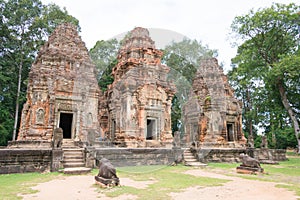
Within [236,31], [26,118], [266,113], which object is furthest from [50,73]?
[266,113]

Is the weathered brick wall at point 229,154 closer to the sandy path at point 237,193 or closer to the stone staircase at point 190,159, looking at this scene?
the stone staircase at point 190,159

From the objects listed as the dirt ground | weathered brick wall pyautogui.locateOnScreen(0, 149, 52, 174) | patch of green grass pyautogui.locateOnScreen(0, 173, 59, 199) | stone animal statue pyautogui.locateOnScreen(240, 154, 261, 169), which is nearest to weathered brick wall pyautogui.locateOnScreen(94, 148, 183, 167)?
weathered brick wall pyautogui.locateOnScreen(0, 149, 52, 174)

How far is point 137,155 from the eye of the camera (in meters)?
12.8

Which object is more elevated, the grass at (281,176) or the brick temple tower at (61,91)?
the brick temple tower at (61,91)

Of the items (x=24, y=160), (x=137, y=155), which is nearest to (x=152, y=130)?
(x=137, y=155)

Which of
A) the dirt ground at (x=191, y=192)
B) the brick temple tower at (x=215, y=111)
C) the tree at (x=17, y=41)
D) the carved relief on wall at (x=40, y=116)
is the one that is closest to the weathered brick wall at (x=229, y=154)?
the brick temple tower at (x=215, y=111)

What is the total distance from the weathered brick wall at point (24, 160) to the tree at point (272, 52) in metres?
16.1

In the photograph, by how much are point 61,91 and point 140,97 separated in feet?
18.1

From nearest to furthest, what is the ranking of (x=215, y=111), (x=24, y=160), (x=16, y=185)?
(x=16, y=185) < (x=24, y=160) < (x=215, y=111)

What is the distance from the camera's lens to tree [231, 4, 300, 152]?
1810 centimetres

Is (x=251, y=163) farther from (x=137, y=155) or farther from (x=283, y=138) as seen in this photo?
(x=283, y=138)

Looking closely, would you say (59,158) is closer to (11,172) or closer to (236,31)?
(11,172)

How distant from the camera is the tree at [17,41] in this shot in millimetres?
23625

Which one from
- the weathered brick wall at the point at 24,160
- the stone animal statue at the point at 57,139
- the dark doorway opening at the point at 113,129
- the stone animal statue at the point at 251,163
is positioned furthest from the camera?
the dark doorway opening at the point at 113,129
